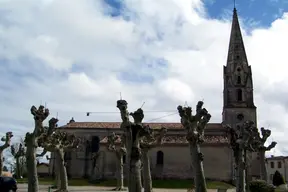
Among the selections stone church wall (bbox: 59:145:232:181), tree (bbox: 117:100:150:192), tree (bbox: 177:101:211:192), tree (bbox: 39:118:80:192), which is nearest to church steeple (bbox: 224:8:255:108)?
stone church wall (bbox: 59:145:232:181)

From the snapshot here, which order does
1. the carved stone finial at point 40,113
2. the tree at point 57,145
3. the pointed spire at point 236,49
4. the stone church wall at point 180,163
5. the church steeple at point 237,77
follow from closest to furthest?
the carved stone finial at point 40,113 < the tree at point 57,145 < the stone church wall at point 180,163 < the church steeple at point 237,77 < the pointed spire at point 236,49

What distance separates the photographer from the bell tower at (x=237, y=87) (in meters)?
63.8

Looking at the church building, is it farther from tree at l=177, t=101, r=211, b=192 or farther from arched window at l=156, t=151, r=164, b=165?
tree at l=177, t=101, r=211, b=192

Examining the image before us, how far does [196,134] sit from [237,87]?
148 feet

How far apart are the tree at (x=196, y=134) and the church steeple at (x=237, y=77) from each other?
4143 centimetres

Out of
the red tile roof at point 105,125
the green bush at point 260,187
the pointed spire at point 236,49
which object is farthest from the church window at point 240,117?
the green bush at point 260,187

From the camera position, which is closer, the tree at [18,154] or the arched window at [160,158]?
the tree at [18,154]

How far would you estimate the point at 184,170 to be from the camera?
58.2 meters

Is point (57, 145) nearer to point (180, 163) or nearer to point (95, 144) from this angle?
point (180, 163)

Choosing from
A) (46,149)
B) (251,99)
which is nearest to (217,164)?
(251,99)

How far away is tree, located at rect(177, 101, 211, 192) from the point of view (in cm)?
2205

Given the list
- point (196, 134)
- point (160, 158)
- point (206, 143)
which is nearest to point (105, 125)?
point (160, 158)

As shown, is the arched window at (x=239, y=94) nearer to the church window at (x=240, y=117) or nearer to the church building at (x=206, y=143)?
the church building at (x=206, y=143)

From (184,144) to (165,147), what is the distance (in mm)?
3289
